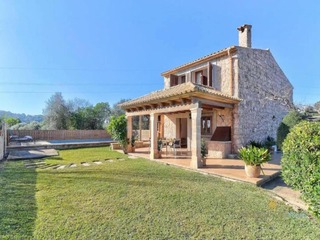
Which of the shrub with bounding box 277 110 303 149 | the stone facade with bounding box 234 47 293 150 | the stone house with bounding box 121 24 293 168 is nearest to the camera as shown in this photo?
the shrub with bounding box 277 110 303 149

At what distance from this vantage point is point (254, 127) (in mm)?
14359

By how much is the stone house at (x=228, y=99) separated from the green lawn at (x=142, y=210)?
5017 mm

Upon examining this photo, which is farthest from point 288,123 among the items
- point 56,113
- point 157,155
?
point 56,113

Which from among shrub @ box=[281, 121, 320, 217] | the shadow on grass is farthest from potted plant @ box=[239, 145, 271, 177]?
the shadow on grass

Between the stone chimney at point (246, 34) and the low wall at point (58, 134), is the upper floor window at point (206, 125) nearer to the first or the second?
the stone chimney at point (246, 34)

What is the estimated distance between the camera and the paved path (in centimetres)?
571

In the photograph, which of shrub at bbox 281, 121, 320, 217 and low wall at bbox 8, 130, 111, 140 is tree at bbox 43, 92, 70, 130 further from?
shrub at bbox 281, 121, 320, 217

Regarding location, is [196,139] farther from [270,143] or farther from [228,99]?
[270,143]

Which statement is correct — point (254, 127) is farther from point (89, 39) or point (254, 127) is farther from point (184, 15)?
point (89, 39)

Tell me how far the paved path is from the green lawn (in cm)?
39

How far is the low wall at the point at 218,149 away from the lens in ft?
41.8

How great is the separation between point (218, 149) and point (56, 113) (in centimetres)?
3015

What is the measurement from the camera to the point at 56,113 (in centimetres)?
3331

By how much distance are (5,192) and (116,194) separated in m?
3.76
